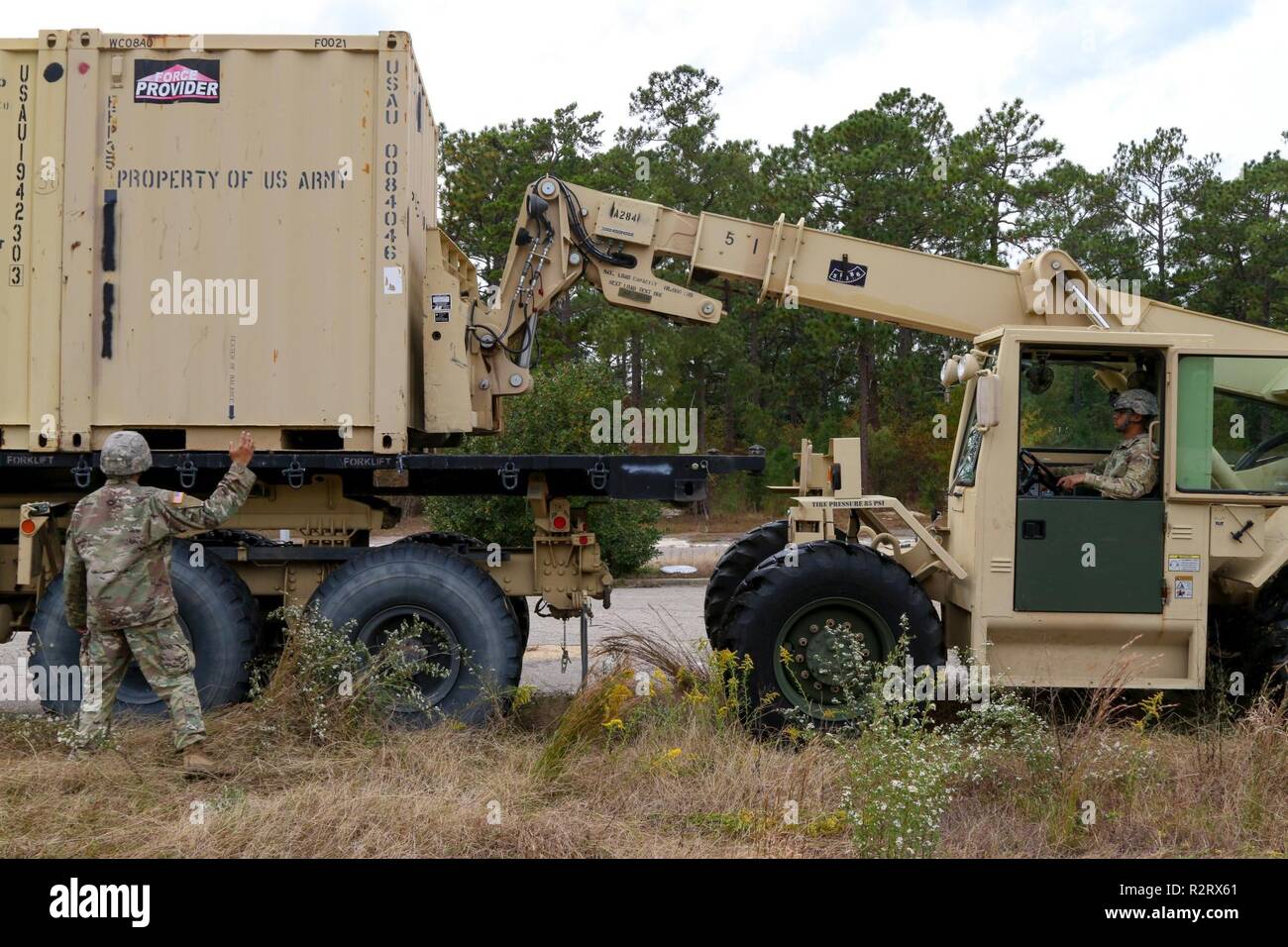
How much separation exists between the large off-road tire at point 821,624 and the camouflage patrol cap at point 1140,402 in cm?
166

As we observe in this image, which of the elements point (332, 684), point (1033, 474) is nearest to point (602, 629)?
point (332, 684)

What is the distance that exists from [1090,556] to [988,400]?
1.08m

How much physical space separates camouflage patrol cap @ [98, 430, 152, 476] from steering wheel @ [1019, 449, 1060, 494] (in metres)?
5.05

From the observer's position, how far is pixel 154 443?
23.8ft

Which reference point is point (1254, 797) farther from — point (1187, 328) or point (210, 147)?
point (210, 147)

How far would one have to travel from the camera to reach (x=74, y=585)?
21.1ft

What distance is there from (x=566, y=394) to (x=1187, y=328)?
29.8 ft

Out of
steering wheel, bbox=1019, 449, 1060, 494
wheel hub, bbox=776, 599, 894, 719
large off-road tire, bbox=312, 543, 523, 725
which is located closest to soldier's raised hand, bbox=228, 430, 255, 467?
large off-road tire, bbox=312, 543, 523, 725

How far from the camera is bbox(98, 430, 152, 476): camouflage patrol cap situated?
6320 millimetres

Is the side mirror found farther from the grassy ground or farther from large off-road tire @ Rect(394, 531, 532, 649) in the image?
large off-road tire @ Rect(394, 531, 532, 649)

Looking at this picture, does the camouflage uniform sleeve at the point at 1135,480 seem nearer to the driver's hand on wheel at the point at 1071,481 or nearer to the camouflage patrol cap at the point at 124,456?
the driver's hand on wheel at the point at 1071,481

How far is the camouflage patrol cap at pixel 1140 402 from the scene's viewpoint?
22.9 feet

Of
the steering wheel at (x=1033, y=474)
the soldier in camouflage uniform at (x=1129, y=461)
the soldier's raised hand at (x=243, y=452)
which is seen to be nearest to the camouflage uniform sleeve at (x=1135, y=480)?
the soldier in camouflage uniform at (x=1129, y=461)

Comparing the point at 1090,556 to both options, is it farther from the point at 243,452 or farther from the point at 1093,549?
the point at 243,452
